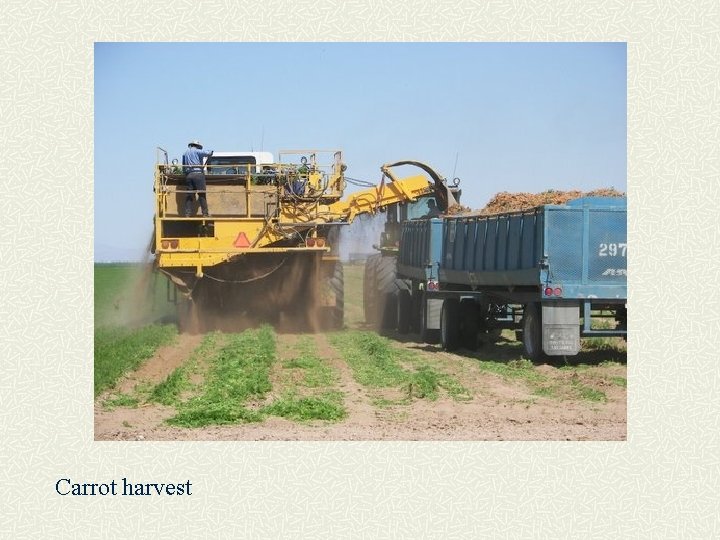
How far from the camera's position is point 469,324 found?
67.7 feet

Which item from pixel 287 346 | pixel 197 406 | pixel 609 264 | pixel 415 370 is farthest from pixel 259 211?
pixel 197 406

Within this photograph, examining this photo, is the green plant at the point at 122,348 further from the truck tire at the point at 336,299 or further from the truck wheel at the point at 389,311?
the truck wheel at the point at 389,311

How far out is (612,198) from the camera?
17031 mm

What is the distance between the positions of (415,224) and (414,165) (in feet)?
7.33

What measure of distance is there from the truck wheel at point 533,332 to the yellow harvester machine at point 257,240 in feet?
19.9

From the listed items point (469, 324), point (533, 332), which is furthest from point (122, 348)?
point (533, 332)

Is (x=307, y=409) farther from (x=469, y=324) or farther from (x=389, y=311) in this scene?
(x=389, y=311)

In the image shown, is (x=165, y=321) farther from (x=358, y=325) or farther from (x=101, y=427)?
(x=101, y=427)

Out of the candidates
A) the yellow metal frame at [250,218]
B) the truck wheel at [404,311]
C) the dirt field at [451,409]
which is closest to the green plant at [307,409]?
the dirt field at [451,409]

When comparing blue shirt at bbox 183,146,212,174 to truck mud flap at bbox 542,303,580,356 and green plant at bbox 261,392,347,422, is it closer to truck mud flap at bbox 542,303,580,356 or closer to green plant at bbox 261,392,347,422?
truck mud flap at bbox 542,303,580,356

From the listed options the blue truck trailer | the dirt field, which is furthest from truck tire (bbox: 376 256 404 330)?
the dirt field

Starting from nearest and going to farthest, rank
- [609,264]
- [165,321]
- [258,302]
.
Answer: [609,264]
[258,302]
[165,321]

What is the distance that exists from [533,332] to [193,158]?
27.2 feet

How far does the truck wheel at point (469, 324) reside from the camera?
67.5 ft
